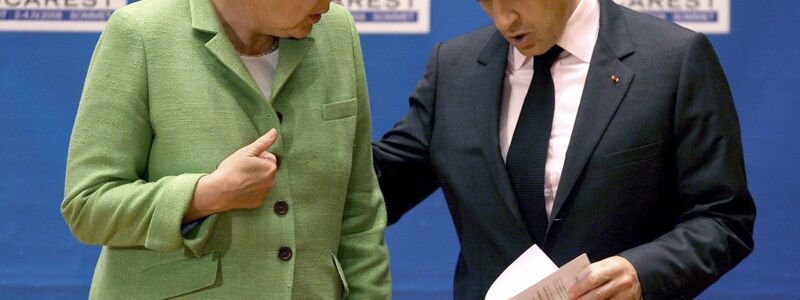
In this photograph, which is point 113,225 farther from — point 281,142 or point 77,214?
point 281,142

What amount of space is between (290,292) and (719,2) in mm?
1590

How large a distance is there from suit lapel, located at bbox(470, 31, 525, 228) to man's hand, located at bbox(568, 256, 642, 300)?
0.18 meters

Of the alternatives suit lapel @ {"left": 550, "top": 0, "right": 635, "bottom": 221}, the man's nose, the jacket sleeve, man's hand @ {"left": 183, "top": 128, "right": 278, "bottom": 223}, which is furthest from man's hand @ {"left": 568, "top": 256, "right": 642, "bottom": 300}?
man's hand @ {"left": 183, "top": 128, "right": 278, "bottom": 223}

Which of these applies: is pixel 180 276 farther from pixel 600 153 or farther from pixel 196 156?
pixel 600 153

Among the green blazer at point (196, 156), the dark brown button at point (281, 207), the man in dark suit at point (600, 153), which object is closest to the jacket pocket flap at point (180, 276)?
the green blazer at point (196, 156)

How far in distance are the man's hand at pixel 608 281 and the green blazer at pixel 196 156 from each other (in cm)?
37

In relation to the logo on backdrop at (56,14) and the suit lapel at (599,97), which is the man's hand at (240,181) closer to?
the suit lapel at (599,97)

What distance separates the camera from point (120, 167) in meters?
1.71

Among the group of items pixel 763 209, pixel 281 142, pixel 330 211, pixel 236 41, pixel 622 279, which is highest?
pixel 236 41

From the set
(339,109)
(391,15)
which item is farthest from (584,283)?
(391,15)

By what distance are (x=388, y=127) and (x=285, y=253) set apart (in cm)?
130

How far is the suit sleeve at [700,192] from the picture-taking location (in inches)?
80.5

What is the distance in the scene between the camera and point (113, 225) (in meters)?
1.71

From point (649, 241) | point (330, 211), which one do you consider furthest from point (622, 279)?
→ point (330, 211)
